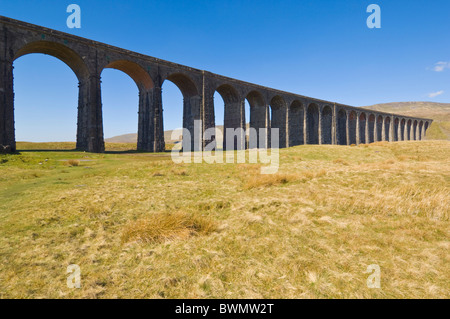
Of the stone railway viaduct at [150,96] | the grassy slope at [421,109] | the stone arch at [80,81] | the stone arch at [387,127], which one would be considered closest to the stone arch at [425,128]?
the grassy slope at [421,109]

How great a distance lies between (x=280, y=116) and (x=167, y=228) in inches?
1690

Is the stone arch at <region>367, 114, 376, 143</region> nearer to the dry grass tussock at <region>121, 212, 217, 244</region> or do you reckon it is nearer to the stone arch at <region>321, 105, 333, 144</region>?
the stone arch at <region>321, 105, 333, 144</region>

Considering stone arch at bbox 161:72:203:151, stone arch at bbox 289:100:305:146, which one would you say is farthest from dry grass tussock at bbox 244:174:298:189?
stone arch at bbox 289:100:305:146

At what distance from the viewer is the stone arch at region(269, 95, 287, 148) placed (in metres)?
43.1

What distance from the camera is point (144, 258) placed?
297 cm

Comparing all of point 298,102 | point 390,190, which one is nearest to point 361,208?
point 390,190

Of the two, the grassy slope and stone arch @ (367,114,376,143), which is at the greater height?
the grassy slope

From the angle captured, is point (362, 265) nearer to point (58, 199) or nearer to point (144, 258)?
point (144, 258)

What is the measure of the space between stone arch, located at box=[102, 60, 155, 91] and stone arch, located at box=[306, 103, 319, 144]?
35394 millimetres

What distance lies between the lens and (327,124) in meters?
52.1

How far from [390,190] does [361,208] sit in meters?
1.59

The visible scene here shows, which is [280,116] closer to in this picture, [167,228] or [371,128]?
[371,128]

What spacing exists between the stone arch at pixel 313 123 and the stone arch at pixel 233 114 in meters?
20.9
